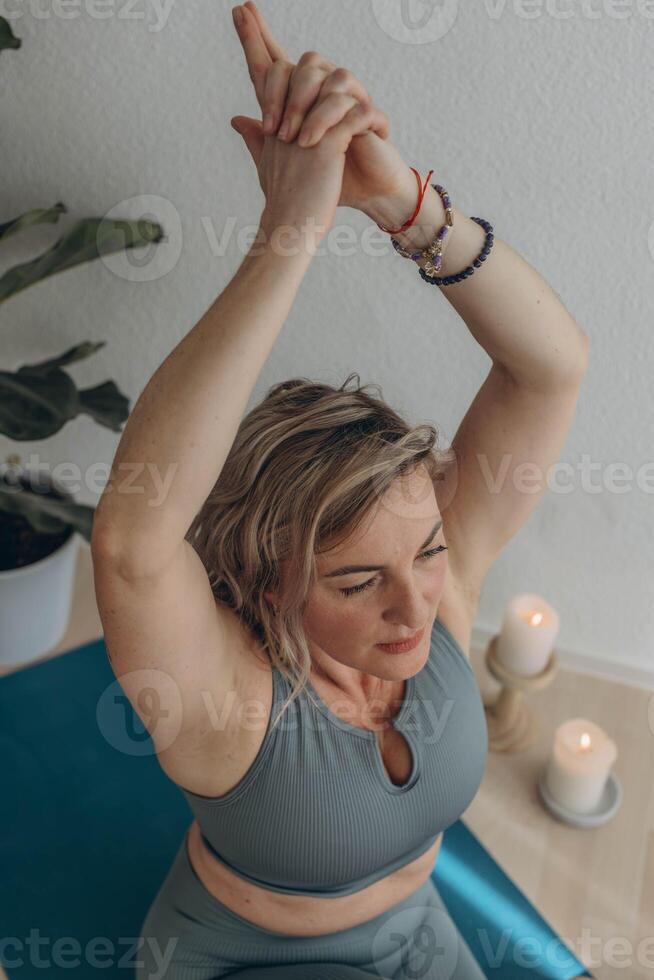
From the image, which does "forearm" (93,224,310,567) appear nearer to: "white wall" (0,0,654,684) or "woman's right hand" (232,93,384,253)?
"woman's right hand" (232,93,384,253)

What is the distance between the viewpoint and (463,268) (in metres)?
0.71

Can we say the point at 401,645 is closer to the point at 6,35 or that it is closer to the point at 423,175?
the point at 423,175

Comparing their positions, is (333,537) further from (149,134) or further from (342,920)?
(149,134)

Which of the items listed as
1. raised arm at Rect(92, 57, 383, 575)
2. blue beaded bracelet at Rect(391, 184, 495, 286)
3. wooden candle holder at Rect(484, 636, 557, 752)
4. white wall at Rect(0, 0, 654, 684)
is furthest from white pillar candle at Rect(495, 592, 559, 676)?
raised arm at Rect(92, 57, 383, 575)

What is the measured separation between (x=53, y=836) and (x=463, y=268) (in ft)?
3.30

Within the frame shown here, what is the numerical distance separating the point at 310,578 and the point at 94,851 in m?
0.78

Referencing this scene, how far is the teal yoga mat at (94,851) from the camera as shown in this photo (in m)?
1.16

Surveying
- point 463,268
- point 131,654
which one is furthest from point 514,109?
point 131,654

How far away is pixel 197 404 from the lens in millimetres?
562

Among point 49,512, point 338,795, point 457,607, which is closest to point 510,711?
point 457,607

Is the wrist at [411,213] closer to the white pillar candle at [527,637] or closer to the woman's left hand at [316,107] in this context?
the woman's left hand at [316,107]

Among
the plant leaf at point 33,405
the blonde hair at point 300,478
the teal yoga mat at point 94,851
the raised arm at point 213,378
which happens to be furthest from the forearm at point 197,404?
the teal yoga mat at point 94,851

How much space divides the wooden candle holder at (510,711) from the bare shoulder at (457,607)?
1.28 feet

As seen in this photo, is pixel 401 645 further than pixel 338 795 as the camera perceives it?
No
